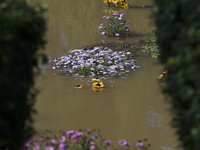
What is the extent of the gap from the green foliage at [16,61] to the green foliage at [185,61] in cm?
124

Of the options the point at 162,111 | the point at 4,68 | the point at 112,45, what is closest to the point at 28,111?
the point at 4,68

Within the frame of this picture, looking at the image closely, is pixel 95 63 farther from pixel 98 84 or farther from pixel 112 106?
pixel 112 106

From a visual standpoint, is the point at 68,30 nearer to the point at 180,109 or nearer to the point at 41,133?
the point at 41,133

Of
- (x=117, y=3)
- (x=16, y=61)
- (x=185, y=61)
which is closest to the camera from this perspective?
(x=185, y=61)

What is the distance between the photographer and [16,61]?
2.87 meters

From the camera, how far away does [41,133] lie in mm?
4855

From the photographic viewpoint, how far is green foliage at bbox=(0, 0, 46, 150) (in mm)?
2620

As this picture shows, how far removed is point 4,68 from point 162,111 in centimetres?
378

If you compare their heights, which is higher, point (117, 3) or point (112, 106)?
point (117, 3)

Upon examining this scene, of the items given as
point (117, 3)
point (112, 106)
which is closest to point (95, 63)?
point (112, 106)

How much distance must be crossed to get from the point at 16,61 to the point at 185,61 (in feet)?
5.07

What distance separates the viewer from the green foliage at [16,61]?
262 centimetres

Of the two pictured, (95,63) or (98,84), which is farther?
(95,63)

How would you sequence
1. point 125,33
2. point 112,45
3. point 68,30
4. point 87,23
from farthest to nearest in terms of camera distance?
point 87,23, point 68,30, point 125,33, point 112,45
